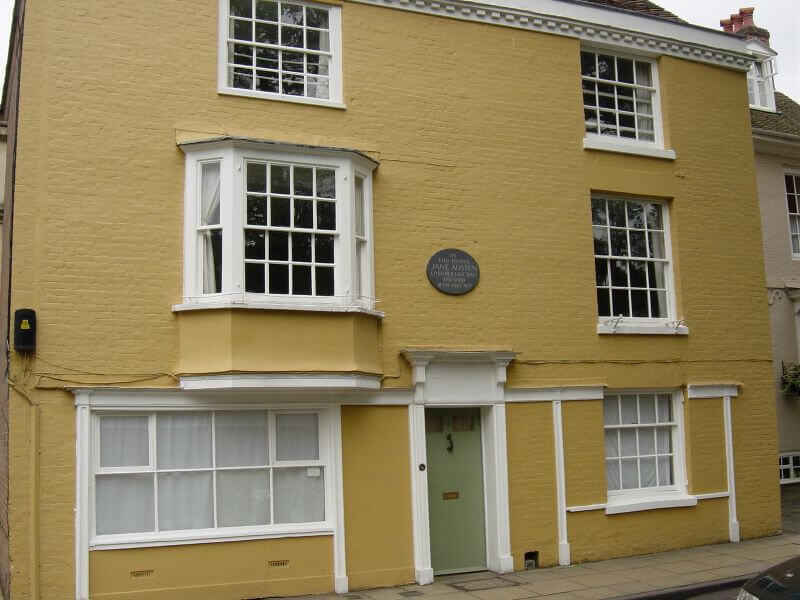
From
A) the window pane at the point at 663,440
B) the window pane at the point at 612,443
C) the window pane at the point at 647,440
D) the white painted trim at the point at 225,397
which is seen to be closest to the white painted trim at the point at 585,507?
the window pane at the point at 612,443

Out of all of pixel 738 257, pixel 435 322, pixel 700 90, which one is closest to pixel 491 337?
pixel 435 322

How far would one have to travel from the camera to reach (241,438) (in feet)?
33.2

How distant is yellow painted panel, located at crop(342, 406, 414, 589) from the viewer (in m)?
10.3

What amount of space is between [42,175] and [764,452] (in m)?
Result: 11.3

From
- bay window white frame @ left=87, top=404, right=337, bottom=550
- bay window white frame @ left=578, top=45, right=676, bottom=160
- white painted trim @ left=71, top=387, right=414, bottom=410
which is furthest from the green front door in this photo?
bay window white frame @ left=578, top=45, right=676, bottom=160

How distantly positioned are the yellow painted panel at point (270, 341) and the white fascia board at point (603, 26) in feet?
15.1

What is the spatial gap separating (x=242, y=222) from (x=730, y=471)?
27.7 feet

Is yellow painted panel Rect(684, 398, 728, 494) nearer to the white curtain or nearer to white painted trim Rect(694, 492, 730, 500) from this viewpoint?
white painted trim Rect(694, 492, 730, 500)

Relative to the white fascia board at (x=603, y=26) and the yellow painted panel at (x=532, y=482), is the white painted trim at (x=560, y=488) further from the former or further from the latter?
the white fascia board at (x=603, y=26)

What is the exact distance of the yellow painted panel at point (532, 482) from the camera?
1128 centimetres

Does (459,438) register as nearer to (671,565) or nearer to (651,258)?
(671,565)

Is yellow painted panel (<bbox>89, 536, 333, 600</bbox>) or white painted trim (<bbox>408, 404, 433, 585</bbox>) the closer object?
yellow painted panel (<bbox>89, 536, 333, 600</bbox>)

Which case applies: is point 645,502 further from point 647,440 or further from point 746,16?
point 746,16

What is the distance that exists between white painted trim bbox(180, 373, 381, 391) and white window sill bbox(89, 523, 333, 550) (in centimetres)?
169
